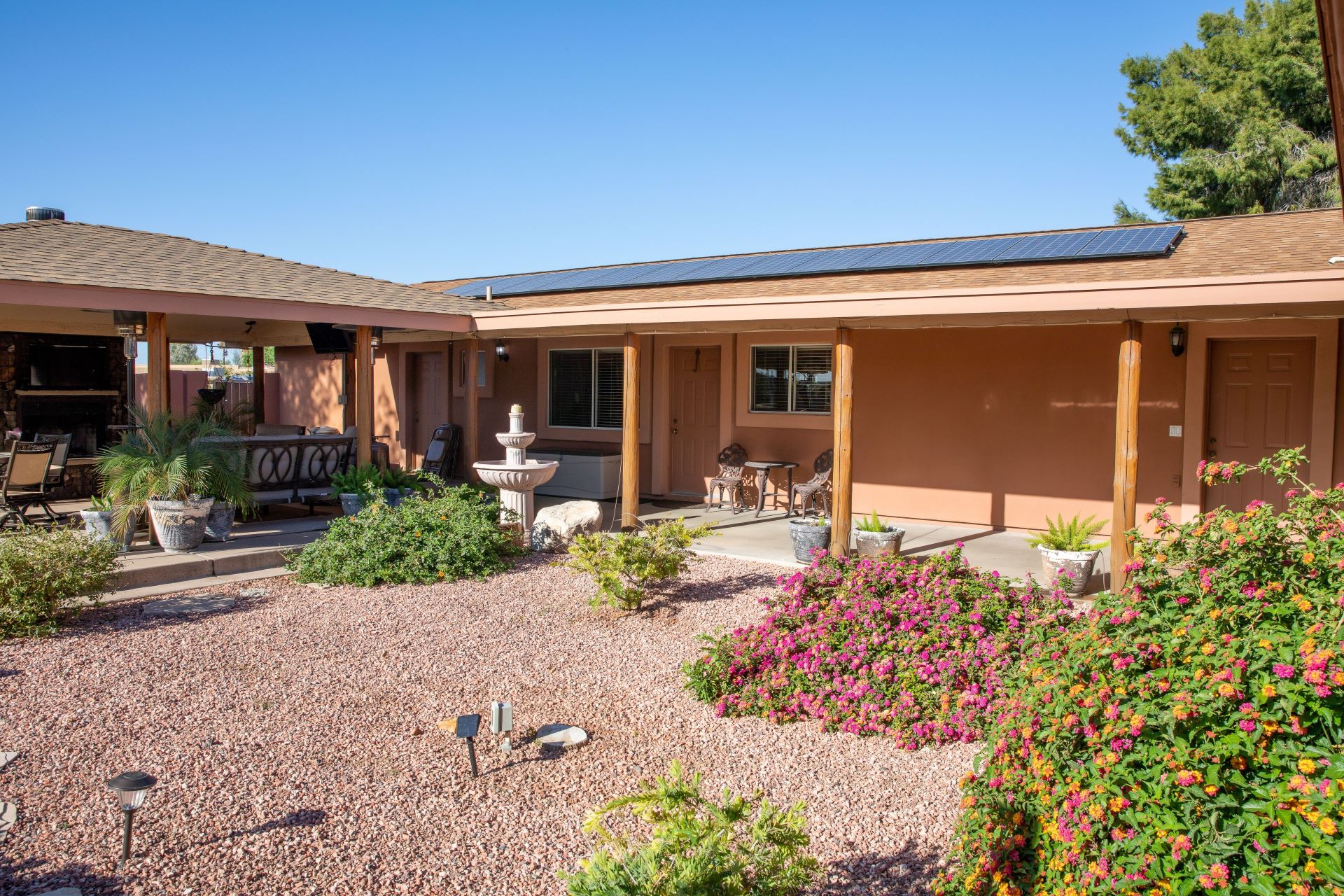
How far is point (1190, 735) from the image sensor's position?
2123mm

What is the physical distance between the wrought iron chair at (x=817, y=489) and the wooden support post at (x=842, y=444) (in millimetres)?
2166

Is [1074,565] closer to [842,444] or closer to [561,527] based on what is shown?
[842,444]

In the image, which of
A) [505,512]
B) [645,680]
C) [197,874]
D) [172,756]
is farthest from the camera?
[505,512]

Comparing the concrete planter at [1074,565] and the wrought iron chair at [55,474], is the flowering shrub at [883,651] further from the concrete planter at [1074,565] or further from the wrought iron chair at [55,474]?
the wrought iron chair at [55,474]

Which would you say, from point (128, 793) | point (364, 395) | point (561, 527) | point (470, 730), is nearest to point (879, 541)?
point (561, 527)

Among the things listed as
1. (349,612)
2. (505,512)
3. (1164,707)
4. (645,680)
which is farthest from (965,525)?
(1164,707)

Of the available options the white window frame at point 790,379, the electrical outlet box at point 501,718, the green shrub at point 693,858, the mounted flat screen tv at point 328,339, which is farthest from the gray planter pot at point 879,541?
the mounted flat screen tv at point 328,339

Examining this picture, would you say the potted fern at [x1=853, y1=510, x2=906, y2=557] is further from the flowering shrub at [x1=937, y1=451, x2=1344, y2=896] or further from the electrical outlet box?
the flowering shrub at [x1=937, y1=451, x2=1344, y2=896]

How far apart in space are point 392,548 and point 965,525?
20.1 feet

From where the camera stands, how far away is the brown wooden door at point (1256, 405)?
829cm

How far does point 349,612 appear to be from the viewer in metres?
6.59

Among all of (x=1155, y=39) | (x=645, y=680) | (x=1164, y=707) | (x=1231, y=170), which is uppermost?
(x=1155, y=39)

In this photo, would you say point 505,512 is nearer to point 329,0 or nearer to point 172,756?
point 172,756

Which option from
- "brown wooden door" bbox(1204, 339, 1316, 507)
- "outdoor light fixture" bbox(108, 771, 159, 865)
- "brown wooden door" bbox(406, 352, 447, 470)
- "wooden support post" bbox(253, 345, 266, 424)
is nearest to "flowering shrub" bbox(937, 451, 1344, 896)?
"outdoor light fixture" bbox(108, 771, 159, 865)
